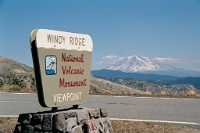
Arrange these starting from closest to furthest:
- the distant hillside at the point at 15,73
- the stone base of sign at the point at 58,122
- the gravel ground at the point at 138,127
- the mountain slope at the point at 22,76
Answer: the stone base of sign at the point at 58,122, the gravel ground at the point at 138,127, the distant hillside at the point at 15,73, the mountain slope at the point at 22,76

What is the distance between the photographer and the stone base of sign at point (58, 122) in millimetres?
5781

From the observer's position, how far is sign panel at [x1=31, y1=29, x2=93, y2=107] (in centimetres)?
584

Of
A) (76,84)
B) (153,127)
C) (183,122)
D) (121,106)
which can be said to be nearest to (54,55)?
(76,84)

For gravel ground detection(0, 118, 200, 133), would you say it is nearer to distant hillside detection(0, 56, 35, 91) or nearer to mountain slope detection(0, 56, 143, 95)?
distant hillside detection(0, 56, 35, 91)

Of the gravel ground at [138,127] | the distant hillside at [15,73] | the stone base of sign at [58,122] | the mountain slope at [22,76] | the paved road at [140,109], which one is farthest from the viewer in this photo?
the mountain slope at [22,76]

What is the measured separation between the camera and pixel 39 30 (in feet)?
19.1

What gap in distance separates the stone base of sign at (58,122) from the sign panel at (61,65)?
276 mm

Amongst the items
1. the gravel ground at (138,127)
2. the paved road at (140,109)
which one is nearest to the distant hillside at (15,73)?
the paved road at (140,109)

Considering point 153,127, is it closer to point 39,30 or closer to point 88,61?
point 88,61

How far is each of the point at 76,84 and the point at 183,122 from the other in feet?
13.5

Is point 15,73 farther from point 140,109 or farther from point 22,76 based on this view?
point 140,109

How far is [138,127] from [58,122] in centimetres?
312

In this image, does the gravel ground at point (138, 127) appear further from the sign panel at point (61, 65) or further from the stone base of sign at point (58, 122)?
the stone base of sign at point (58, 122)

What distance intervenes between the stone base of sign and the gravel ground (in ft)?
6.38
